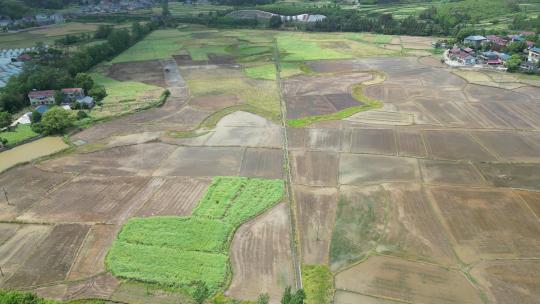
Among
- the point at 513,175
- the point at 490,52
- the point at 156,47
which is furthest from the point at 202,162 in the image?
the point at 490,52

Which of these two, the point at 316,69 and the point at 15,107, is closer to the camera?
the point at 15,107

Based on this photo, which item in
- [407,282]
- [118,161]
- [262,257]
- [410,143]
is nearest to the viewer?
[407,282]

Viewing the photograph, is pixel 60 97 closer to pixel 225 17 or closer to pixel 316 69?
pixel 316 69

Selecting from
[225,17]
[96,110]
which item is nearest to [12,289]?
[96,110]

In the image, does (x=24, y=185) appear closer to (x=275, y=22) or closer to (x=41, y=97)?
(x=41, y=97)

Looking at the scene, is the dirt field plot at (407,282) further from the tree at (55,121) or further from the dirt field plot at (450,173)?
the tree at (55,121)

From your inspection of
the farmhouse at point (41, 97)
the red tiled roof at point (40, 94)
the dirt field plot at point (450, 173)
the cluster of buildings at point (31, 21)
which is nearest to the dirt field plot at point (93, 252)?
the dirt field plot at point (450, 173)
